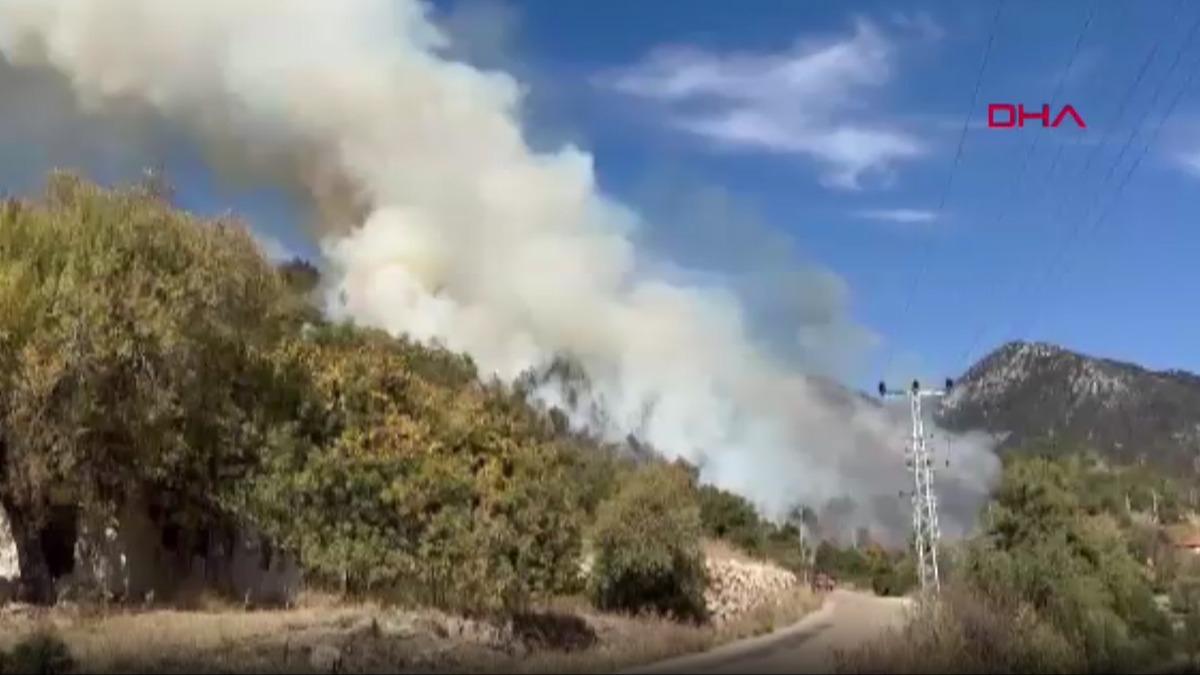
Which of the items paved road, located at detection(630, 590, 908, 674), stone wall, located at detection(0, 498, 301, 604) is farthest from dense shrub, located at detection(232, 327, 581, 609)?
paved road, located at detection(630, 590, 908, 674)

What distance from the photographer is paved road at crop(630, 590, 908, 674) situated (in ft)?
92.6

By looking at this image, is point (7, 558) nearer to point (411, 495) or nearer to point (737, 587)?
point (411, 495)

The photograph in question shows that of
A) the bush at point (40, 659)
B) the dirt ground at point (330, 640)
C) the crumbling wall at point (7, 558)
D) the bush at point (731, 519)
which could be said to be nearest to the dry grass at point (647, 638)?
the dirt ground at point (330, 640)

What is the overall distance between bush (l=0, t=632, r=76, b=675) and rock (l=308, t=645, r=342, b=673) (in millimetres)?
4708

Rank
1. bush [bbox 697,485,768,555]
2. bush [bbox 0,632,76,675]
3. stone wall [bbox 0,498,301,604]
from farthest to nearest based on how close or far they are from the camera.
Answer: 1. bush [bbox 697,485,768,555]
2. stone wall [bbox 0,498,301,604]
3. bush [bbox 0,632,76,675]

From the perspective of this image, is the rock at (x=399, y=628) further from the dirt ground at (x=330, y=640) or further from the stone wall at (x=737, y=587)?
the stone wall at (x=737, y=587)

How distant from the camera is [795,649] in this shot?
35.1 m

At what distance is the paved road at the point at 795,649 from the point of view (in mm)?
28234

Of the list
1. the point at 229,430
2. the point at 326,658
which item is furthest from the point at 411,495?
the point at 326,658

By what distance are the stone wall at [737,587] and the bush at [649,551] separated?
2.50 metres

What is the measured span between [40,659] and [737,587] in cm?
4299

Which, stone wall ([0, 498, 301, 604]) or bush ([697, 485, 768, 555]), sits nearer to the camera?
stone wall ([0, 498, 301, 604])

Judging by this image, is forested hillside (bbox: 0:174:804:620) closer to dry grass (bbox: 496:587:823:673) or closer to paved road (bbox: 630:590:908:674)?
dry grass (bbox: 496:587:823:673)

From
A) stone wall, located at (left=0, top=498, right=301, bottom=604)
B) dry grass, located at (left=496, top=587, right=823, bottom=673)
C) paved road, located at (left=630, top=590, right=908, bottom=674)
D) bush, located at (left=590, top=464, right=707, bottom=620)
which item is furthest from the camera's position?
bush, located at (left=590, top=464, right=707, bottom=620)
